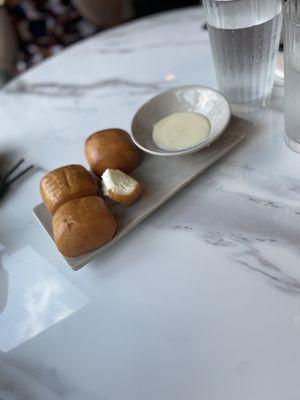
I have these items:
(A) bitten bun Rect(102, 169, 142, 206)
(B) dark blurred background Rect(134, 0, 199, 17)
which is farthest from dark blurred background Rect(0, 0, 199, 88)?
(A) bitten bun Rect(102, 169, 142, 206)

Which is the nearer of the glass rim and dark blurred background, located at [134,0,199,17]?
the glass rim

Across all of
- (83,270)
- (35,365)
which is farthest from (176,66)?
(35,365)

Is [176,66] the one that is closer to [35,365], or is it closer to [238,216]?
[238,216]

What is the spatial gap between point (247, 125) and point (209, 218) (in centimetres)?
15

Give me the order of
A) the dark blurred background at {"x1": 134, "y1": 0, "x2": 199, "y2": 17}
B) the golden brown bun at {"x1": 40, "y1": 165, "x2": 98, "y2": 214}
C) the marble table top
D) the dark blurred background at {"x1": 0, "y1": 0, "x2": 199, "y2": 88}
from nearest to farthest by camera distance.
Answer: the marble table top
the golden brown bun at {"x1": 40, "y1": 165, "x2": 98, "y2": 214}
the dark blurred background at {"x1": 0, "y1": 0, "x2": 199, "y2": 88}
the dark blurred background at {"x1": 134, "y1": 0, "x2": 199, "y2": 17}

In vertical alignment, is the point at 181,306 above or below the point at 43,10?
below

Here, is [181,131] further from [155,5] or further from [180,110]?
[155,5]

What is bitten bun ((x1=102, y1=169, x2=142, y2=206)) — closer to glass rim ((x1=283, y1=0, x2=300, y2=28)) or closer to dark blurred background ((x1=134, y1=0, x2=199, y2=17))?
glass rim ((x1=283, y1=0, x2=300, y2=28))

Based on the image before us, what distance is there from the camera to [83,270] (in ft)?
1.60

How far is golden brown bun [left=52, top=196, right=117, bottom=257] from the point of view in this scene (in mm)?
462

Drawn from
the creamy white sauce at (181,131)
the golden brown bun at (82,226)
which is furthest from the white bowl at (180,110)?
the golden brown bun at (82,226)

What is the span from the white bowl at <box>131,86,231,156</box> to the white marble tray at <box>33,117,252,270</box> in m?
0.02

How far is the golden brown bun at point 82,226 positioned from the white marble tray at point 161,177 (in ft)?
0.04

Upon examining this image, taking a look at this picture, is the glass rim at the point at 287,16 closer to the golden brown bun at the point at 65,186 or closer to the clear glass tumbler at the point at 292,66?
the clear glass tumbler at the point at 292,66
